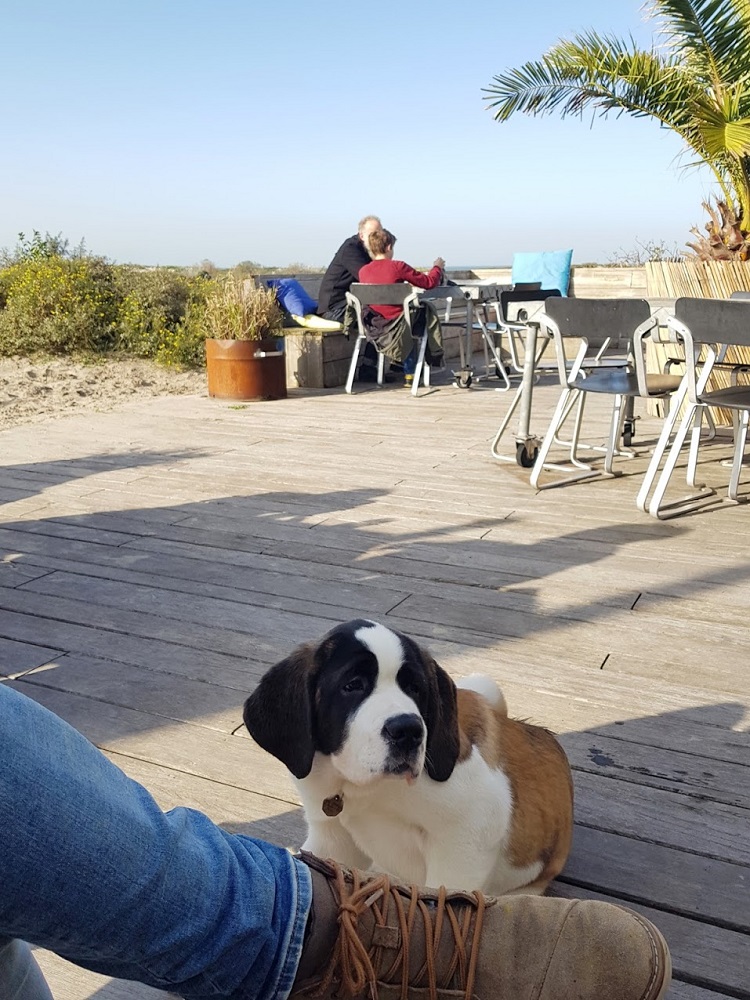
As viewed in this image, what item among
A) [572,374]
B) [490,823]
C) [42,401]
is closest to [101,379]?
[42,401]

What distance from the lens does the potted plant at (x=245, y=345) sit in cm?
832

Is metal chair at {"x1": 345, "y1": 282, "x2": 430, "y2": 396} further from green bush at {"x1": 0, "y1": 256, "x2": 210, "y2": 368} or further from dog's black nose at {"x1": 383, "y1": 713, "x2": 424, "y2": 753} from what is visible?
dog's black nose at {"x1": 383, "y1": 713, "x2": 424, "y2": 753}

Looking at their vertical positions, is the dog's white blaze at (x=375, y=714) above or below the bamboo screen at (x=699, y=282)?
below

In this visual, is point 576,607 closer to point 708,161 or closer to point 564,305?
point 564,305

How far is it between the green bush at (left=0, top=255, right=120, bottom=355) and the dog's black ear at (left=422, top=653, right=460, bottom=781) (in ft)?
33.0

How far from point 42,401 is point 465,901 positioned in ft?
27.1

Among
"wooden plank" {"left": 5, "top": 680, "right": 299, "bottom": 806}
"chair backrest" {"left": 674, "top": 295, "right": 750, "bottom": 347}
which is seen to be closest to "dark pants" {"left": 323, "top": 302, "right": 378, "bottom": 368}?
"chair backrest" {"left": 674, "top": 295, "right": 750, "bottom": 347}

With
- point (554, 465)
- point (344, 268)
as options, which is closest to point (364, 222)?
point (344, 268)

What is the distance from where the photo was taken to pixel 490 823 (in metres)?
1.63

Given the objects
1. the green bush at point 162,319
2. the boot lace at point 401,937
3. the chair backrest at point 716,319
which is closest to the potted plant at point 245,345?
the green bush at point 162,319

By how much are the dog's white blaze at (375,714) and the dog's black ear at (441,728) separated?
36 millimetres

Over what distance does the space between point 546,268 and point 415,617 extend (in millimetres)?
10200

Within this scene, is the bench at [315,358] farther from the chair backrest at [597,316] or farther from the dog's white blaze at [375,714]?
the dog's white blaze at [375,714]

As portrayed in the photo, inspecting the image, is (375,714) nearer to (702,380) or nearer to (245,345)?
A: (702,380)
